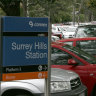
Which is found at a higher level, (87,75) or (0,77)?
(0,77)

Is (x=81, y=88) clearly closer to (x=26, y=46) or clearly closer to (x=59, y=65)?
(x=59, y=65)

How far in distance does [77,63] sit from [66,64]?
342 millimetres

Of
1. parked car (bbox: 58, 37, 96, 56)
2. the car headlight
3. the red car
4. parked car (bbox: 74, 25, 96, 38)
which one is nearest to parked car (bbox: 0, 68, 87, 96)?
the car headlight

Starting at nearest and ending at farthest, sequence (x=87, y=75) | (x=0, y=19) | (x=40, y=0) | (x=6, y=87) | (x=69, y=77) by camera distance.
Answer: (x=0, y=19) → (x=6, y=87) → (x=69, y=77) → (x=87, y=75) → (x=40, y=0)

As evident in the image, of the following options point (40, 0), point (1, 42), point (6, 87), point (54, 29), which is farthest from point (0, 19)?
point (54, 29)

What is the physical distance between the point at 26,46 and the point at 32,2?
1298 cm

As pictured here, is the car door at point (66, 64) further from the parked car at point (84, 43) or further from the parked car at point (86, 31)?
the parked car at point (86, 31)

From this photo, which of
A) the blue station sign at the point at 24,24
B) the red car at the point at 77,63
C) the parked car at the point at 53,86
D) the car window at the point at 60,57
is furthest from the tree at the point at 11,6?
the blue station sign at the point at 24,24

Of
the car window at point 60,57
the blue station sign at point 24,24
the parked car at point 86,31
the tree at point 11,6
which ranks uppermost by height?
the tree at point 11,6

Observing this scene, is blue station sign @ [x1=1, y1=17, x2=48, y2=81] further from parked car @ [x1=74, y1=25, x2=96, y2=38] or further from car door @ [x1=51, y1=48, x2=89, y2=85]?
parked car @ [x1=74, y1=25, x2=96, y2=38]

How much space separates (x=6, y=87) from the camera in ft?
21.0

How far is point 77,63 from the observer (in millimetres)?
8766

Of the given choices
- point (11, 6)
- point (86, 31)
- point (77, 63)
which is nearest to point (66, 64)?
point (77, 63)

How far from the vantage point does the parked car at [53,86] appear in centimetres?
641
